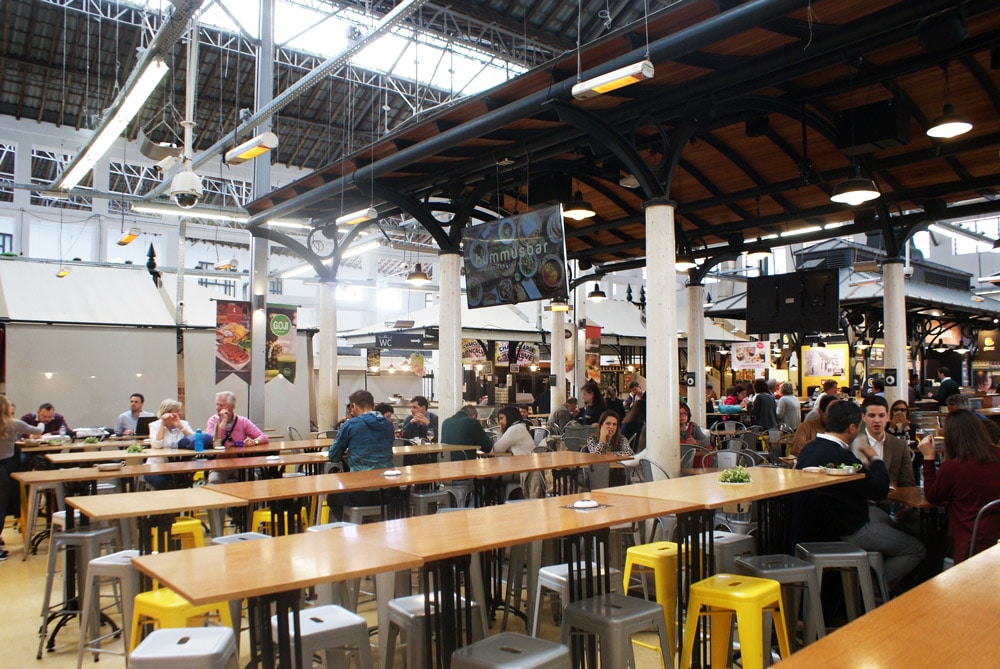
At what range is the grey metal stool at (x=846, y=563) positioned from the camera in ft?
13.8

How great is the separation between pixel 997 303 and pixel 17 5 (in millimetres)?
25929

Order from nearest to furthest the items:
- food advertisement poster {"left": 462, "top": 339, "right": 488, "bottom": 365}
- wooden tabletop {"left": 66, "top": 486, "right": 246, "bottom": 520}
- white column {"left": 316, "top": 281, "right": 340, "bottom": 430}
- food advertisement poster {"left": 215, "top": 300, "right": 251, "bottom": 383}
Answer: wooden tabletop {"left": 66, "top": 486, "right": 246, "bottom": 520} < food advertisement poster {"left": 215, "top": 300, "right": 251, "bottom": 383} < white column {"left": 316, "top": 281, "right": 340, "bottom": 430} < food advertisement poster {"left": 462, "top": 339, "right": 488, "bottom": 365}

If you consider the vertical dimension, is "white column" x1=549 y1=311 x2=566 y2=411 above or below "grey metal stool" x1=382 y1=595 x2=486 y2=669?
above

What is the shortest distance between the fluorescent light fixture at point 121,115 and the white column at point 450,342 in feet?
13.4

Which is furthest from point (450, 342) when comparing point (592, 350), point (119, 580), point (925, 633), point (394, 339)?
point (925, 633)

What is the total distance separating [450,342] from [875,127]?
5689 millimetres

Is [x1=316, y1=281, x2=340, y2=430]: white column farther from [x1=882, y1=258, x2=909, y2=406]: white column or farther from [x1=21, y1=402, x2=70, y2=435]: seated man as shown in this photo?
[x1=882, y1=258, x2=909, y2=406]: white column

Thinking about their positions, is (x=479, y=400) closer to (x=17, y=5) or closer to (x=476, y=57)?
(x=476, y=57)

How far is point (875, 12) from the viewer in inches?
206

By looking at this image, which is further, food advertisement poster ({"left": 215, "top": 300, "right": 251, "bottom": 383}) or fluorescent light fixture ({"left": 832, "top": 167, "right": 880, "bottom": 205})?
food advertisement poster ({"left": 215, "top": 300, "right": 251, "bottom": 383})

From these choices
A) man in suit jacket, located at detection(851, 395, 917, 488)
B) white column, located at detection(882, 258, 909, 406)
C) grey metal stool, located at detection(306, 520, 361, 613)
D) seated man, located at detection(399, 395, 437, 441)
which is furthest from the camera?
white column, located at detection(882, 258, 909, 406)

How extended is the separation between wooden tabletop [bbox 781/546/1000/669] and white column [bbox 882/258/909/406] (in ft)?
28.3

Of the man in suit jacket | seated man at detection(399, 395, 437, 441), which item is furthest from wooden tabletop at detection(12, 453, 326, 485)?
the man in suit jacket

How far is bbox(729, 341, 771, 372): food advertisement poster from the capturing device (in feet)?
59.3
